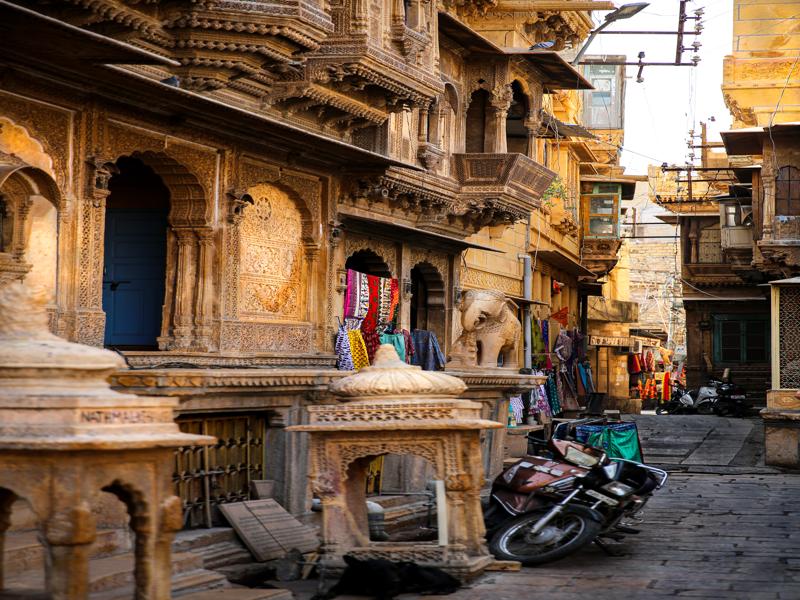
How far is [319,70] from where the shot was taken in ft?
49.1

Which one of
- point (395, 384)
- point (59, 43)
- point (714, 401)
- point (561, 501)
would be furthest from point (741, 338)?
point (59, 43)

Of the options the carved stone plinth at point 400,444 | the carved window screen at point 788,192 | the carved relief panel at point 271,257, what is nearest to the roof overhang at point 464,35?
the carved relief panel at point 271,257

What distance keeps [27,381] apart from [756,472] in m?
16.9

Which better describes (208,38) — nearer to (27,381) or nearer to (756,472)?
(27,381)

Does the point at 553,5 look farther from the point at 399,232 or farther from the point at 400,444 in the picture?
the point at 400,444

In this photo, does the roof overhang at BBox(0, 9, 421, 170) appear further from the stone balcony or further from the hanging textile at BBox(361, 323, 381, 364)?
the stone balcony

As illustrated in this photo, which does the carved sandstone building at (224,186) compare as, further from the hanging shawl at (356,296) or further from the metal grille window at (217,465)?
the hanging shawl at (356,296)

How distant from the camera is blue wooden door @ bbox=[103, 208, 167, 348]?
47.3 ft

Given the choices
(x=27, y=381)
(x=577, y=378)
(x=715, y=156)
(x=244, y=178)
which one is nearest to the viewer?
(x=27, y=381)

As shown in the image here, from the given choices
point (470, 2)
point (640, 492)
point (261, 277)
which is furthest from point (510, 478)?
point (470, 2)

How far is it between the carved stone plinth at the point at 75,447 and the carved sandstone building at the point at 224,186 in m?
3.51

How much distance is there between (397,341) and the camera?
18719 millimetres

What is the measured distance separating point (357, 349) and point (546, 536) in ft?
19.8

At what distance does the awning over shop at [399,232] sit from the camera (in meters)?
17.6
